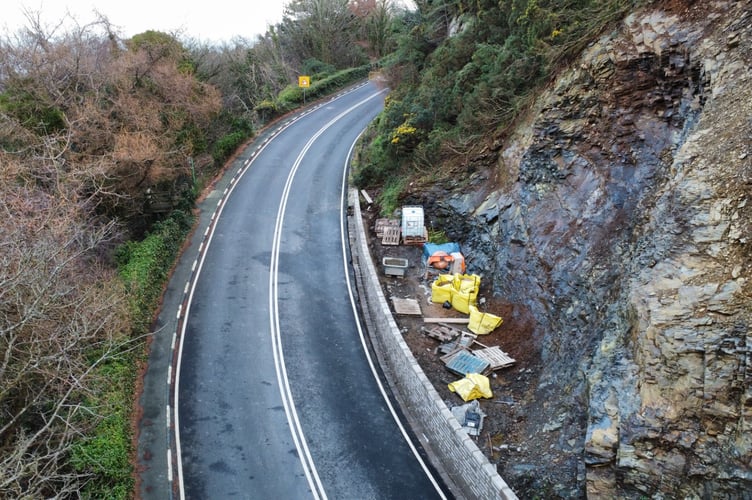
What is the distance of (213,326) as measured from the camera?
2014 cm

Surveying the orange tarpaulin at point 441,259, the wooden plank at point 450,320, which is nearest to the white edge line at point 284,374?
the wooden plank at point 450,320

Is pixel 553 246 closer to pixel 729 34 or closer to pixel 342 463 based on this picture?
pixel 729 34

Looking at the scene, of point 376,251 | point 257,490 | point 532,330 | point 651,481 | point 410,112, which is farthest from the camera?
point 410,112

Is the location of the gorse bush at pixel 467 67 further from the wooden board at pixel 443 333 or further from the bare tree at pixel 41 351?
the bare tree at pixel 41 351

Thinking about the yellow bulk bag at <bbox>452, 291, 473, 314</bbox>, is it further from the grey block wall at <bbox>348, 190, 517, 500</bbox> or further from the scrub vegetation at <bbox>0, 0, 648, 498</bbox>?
the scrub vegetation at <bbox>0, 0, 648, 498</bbox>

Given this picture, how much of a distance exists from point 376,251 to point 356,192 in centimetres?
621

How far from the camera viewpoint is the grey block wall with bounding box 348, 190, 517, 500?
13.2 metres

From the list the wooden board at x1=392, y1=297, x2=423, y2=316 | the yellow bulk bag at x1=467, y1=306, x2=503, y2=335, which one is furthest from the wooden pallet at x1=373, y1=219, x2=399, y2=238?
the yellow bulk bag at x1=467, y1=306, x2=503, y2=335

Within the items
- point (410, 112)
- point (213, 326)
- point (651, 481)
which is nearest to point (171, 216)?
point (213, 326)

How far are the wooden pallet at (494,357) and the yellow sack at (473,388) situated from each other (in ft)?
2.99

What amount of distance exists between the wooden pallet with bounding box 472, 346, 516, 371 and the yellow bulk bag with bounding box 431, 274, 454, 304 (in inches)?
123

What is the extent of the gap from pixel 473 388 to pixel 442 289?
5204 millimetres

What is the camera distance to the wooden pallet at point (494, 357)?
17359mm

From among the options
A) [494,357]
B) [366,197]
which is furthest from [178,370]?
[366,197]
